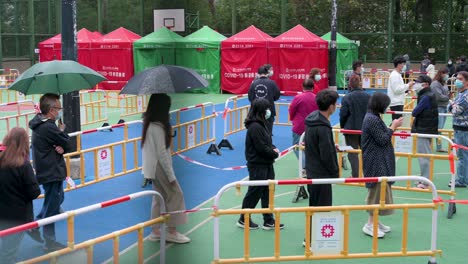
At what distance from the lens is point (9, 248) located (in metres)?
4.57

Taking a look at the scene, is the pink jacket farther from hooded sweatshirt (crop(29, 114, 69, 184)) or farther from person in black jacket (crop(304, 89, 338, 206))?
hooded sweatshirt (crop(29, 114, 69, 184))

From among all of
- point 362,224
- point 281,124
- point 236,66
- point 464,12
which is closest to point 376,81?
point 236,66

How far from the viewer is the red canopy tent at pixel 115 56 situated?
24.4 m

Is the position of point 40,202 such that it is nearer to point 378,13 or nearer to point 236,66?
point 236,66

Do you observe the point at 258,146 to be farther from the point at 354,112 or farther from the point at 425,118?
the point at 425,118

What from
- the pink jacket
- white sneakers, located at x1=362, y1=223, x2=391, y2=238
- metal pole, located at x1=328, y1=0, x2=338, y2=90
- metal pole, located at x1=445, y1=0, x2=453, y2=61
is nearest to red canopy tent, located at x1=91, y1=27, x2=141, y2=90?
metal pole, located at x1=328, y1=0, x2=338, y2=90

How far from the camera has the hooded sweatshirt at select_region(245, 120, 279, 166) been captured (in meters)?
6.29

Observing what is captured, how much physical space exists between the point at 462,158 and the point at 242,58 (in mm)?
15673

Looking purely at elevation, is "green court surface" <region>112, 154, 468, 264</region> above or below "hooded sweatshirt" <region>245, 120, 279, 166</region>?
below

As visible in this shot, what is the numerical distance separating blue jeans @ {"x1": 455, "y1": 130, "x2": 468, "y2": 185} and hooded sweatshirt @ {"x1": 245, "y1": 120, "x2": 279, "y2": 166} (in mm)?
3472

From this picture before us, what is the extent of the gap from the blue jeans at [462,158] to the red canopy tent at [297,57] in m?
14.0

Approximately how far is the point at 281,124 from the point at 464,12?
21.0m

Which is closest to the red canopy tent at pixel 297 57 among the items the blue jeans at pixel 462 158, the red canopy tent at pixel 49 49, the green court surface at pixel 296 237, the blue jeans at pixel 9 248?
the red canopy tent at pixel 49 49

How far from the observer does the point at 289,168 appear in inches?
402
